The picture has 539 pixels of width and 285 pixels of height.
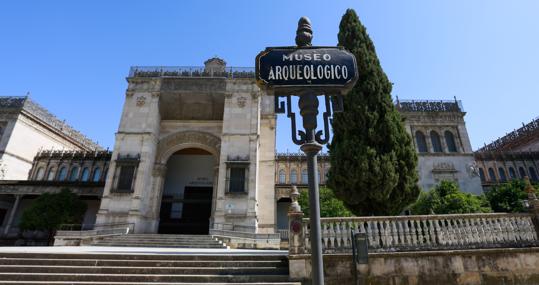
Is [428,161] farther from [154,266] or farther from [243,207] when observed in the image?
[154,266]

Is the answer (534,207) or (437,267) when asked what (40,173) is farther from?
(534,207)

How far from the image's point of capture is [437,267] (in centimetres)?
746

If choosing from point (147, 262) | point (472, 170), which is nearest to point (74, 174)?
point (147, 262)

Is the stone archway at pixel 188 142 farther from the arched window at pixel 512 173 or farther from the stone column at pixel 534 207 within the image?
the arched window at pixel 512 173

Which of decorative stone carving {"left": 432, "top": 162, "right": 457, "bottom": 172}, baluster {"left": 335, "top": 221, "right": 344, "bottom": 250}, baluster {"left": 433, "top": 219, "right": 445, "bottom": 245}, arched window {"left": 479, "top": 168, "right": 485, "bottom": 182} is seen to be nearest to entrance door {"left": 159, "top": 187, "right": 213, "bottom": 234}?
baluster {"left": 335, "top": 221, "right": 344, "bottom": 250}

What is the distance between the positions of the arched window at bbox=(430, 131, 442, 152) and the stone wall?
24.6 m

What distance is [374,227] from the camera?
26.7 feet

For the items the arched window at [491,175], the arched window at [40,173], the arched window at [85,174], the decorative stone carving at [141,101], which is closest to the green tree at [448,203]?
the arched window at [491,175]

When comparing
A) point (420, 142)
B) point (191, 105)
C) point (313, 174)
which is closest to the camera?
point (313, 174)

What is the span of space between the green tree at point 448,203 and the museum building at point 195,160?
8.74 m

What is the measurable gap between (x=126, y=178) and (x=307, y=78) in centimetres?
2147

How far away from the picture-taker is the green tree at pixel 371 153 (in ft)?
33.4

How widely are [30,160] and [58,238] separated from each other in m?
19.7

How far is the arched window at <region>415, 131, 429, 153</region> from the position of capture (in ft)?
97.5
